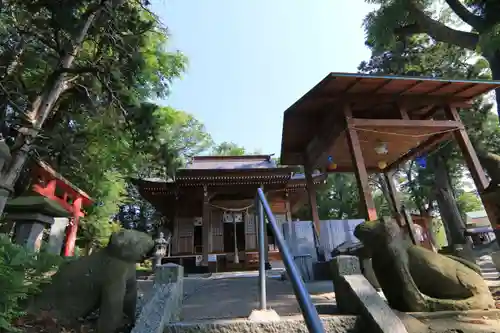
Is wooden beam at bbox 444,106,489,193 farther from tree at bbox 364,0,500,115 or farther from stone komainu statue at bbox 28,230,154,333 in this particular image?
stone komainu statue at bbox 28,230,154,333

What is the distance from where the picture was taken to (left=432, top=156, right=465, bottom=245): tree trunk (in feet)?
48.2

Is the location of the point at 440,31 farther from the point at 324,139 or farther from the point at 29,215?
the point at 29,215

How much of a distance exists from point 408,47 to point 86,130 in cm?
1528

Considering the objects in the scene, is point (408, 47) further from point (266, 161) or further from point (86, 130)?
point (86, 130)

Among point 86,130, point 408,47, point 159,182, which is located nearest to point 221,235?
point 159,182

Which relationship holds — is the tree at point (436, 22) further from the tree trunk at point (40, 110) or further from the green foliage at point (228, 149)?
the green foliage at point (228, 149)

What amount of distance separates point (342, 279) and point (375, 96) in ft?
16.0

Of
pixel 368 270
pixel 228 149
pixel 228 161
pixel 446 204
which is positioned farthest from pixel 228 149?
pixel 368 270

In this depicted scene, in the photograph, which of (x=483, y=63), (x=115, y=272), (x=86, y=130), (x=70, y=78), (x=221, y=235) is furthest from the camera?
(x=221, y=235)

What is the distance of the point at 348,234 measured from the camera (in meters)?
7.13

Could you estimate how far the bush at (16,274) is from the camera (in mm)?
1972

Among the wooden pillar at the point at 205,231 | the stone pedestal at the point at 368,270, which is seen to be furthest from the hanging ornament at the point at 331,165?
the wooden pillar at the point at 205,231

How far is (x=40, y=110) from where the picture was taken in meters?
5.95

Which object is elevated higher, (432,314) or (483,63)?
(483,63)
